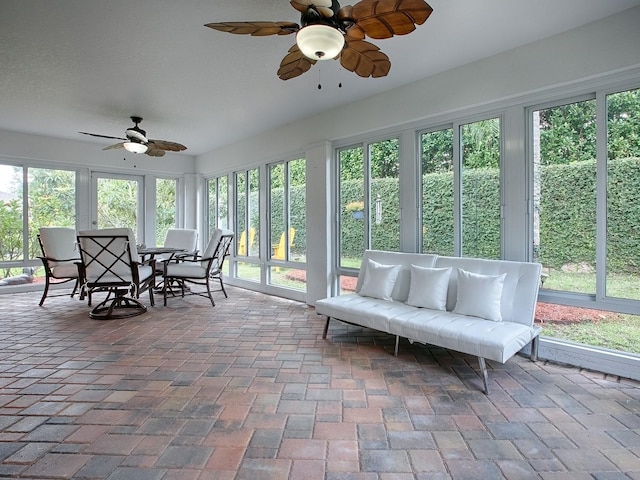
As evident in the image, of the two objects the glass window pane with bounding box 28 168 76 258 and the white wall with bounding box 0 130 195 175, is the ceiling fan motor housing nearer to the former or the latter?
the white wall with bounding box 0 130 195 175

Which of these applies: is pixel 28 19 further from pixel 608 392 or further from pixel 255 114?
pixel 608 392

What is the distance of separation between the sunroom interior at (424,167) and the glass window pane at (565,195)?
0.01 meters

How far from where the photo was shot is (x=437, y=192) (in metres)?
3.53

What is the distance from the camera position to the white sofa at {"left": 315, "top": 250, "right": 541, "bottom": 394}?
2.38 metres

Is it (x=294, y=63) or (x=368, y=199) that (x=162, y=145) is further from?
(x=294, y=63)

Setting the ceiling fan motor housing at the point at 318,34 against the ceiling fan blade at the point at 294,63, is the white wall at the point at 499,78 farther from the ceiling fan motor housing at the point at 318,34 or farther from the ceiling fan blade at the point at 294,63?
the ceiling fan motor housing at the point at 318,34

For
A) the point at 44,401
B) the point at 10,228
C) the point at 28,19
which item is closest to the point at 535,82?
the point at 28,19

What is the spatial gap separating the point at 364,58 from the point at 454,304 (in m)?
2.16

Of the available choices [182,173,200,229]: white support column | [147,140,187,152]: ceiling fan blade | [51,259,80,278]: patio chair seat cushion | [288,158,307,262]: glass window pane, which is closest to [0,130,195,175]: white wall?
[182,173,200,229]: white support column

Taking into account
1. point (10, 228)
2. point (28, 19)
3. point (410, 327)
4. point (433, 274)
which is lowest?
point (410, 327)

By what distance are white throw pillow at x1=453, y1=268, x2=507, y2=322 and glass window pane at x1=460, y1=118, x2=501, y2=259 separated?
1.56ft

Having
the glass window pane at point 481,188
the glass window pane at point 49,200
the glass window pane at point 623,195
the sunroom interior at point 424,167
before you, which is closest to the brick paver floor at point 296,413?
the glass window pane at point 623,195

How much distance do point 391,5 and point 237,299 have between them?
4.44 m

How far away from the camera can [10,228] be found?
5461 mm
